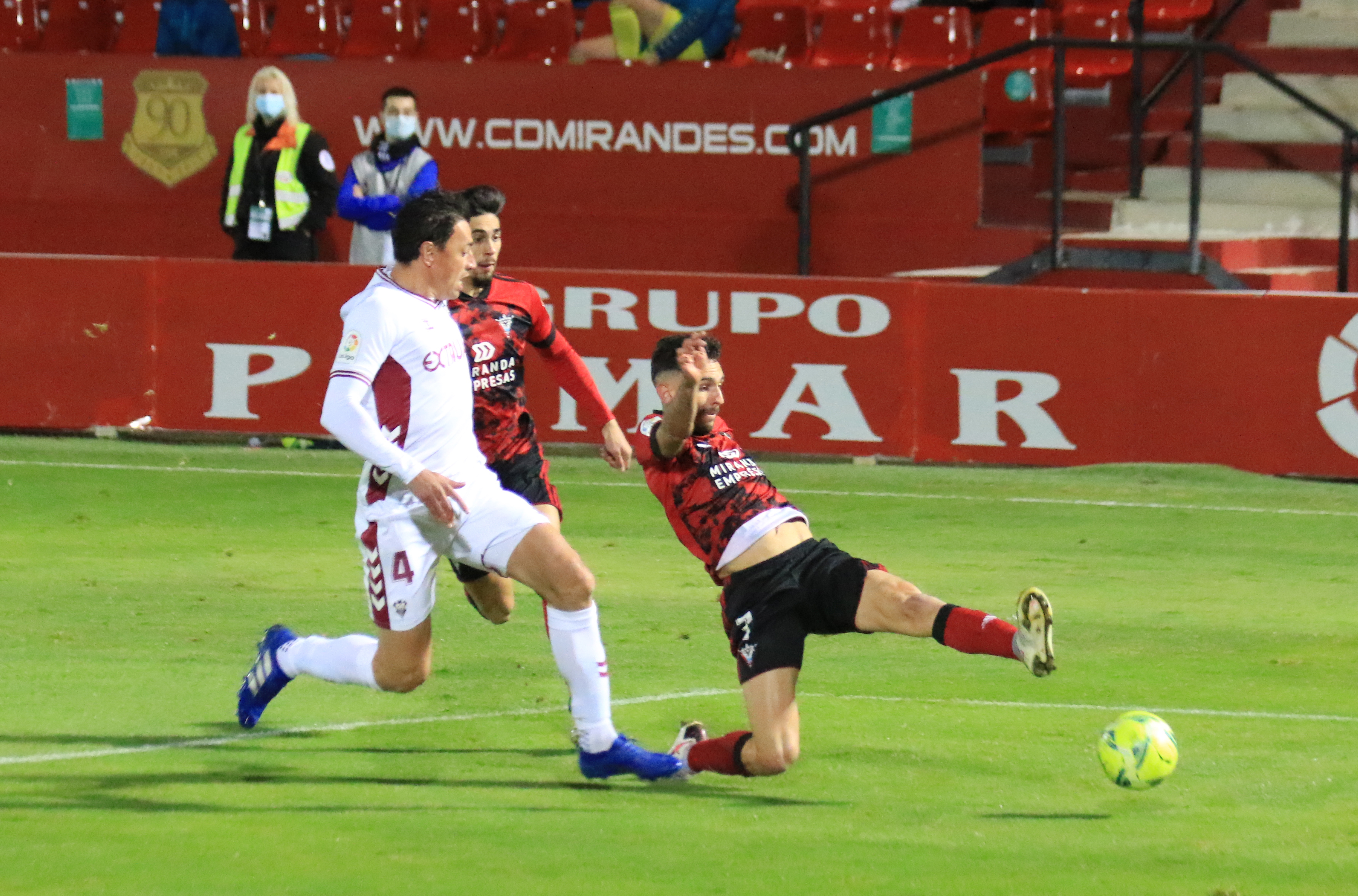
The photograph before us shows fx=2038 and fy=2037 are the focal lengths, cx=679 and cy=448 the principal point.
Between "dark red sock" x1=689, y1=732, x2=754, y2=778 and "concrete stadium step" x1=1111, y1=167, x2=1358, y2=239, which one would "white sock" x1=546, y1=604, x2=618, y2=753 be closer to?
"dark red sock" x1=689, y1=732, x2=754, y2=778

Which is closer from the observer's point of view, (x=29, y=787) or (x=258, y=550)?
(x=29, y=787)

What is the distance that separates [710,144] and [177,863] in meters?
12.8

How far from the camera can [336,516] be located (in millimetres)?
12922

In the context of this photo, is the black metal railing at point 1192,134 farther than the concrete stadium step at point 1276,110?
No

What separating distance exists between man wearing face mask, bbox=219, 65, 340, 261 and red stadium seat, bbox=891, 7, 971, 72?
209 inches

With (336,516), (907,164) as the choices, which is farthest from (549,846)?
(907,164)

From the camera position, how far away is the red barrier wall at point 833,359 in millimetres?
13984

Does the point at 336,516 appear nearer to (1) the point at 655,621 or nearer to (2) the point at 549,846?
(1) the point at 655,621

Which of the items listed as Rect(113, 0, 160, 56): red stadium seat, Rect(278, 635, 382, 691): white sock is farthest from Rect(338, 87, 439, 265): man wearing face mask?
Rect(278, 635, 382, 691): white sock

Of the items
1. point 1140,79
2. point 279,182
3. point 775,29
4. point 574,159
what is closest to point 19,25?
point 279,182

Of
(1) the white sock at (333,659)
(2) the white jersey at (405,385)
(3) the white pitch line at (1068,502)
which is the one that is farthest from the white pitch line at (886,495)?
(2) the white jersey at (405,385)

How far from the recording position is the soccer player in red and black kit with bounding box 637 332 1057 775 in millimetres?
6895

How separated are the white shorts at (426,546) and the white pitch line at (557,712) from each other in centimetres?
101

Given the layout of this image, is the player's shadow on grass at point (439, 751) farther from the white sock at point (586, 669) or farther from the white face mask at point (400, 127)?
the white face mask at point (400, 127)
